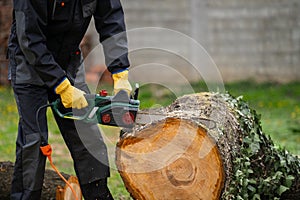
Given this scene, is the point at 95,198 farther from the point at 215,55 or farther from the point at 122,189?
the point at 215,55

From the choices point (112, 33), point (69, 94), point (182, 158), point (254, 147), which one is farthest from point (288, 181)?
point (69, 94)

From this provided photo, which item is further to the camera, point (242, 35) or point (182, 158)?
point (242, 35)

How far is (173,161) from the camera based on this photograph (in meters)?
4.08

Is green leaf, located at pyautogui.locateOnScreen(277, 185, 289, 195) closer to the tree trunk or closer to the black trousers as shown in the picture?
the black trousers

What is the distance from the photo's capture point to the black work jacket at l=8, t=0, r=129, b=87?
407 cm

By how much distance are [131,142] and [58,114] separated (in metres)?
0.56

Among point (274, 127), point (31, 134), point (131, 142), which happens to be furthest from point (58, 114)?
point (274, 127)

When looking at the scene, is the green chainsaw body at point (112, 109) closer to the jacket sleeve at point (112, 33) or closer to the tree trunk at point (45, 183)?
the jacket sleeve at point (112, 33)

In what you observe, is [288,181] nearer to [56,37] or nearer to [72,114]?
[72,114]

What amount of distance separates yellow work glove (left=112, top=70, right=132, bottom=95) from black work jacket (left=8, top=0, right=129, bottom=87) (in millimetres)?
55

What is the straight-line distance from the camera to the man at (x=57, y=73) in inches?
161

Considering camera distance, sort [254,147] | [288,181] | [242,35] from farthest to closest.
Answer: [242,35] → [288,181] → [254,147]

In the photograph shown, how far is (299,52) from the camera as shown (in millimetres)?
11797

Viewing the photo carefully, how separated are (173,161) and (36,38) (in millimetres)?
1141
